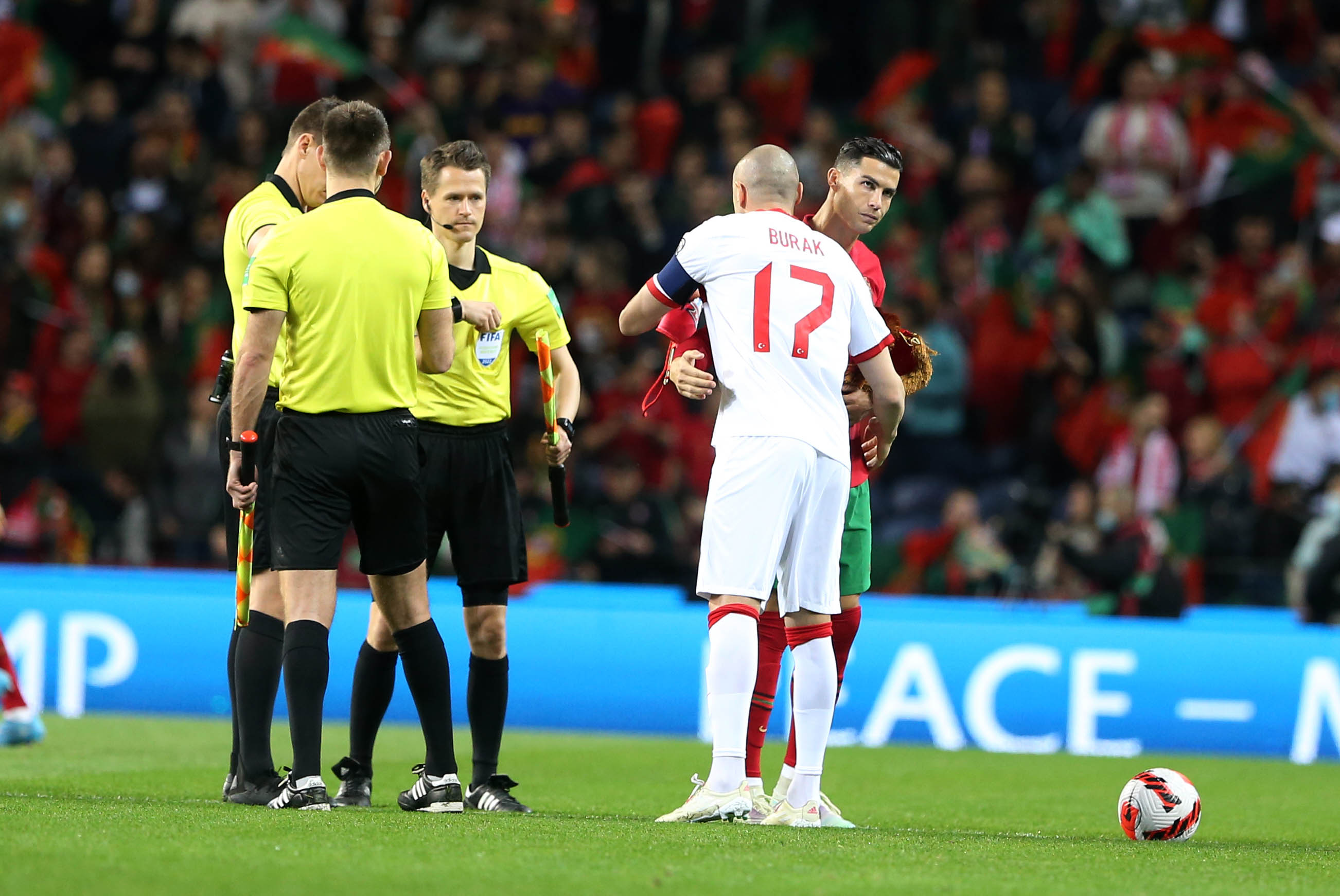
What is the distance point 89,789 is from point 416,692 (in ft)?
5.76

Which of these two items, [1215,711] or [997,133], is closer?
[1215,711]

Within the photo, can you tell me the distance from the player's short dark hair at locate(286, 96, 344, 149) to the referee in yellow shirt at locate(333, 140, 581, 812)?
1.58ft

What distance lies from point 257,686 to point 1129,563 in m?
7.49

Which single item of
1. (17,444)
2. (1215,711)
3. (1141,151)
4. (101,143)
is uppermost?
(101,143)

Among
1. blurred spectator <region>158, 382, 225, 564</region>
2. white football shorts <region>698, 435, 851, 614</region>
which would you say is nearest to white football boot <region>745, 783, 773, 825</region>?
white football shorts <region>698, 435, 851, 614</region>

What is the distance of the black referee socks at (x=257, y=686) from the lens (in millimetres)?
6484

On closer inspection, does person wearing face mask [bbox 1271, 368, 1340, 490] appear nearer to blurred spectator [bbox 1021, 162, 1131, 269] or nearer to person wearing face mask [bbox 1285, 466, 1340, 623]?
person wearing face mask [bbox 1285, 466, 1340, 623]

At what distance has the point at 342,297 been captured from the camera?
6.21 meters

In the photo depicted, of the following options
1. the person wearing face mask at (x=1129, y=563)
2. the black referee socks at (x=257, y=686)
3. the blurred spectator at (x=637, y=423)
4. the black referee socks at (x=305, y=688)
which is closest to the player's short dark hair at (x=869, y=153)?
the black referee socks at (x=305, y=688)

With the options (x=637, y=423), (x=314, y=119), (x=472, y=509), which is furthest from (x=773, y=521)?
(x=637, y=423)

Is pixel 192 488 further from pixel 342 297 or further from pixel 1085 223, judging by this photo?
pixel 342 297

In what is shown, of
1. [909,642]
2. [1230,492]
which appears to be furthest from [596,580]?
[1230,492]

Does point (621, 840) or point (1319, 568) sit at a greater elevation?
point (1319, 568)

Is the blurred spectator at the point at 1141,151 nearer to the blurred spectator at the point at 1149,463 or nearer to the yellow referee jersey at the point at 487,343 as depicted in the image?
the blurred spectator at the point at 1149,463
